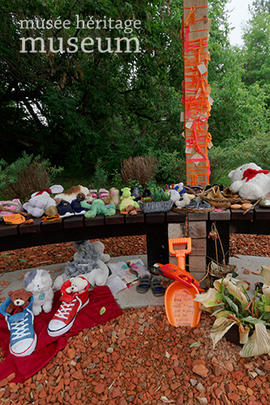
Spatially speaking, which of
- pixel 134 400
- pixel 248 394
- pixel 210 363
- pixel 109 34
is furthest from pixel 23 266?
pixel 109 34

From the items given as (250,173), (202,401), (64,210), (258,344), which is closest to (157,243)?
(64,210)

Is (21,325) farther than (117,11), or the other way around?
(117,11)

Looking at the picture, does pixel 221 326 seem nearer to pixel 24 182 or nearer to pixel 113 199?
pixel 113 199

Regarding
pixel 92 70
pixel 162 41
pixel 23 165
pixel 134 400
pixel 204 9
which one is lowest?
pixel 134 400

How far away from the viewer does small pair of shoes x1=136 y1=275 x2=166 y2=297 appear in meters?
2.13

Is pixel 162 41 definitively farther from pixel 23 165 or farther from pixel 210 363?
pixel 210 363

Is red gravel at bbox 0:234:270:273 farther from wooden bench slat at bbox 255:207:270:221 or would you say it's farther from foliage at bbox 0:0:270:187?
foliage at bbox 0:0:270:187

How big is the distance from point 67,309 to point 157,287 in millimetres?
780

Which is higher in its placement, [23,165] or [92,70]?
[92,70]

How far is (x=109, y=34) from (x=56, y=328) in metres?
6.22

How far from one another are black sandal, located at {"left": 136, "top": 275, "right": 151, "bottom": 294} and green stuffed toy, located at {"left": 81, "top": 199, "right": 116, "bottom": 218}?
2.38 feet

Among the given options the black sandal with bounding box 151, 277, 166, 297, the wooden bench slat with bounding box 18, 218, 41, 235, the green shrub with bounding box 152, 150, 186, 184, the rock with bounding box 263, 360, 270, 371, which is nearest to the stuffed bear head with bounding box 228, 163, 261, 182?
the black sandal with bounding box 151, 277, 166, 297

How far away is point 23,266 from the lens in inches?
121

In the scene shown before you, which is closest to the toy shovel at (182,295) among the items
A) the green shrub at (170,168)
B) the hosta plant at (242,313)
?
the hosta plant at (242,313)
